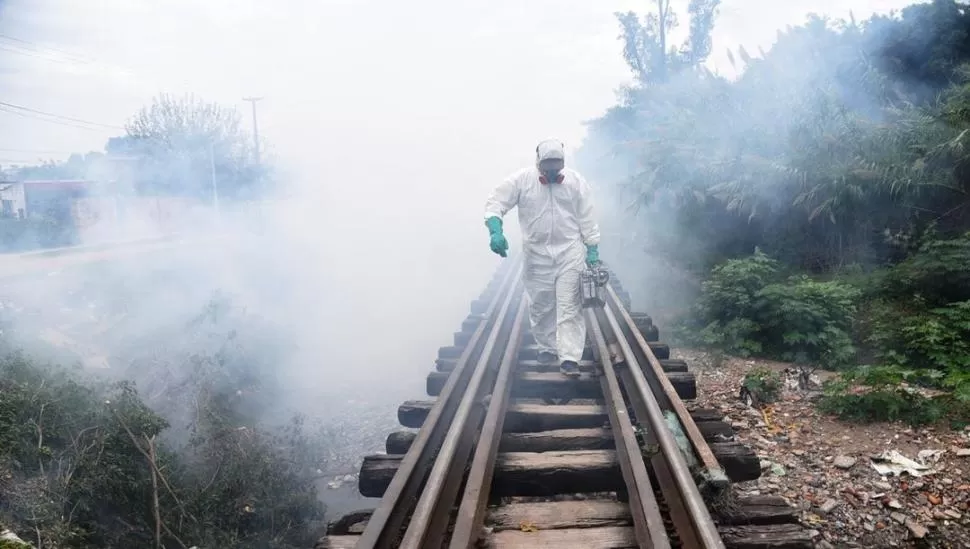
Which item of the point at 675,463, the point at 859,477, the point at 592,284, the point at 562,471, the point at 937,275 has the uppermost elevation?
the point at 592,284

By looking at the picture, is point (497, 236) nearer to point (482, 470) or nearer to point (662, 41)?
point (482, 470)

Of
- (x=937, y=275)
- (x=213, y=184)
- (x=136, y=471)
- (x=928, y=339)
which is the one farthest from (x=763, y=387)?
(x=213, y=184)

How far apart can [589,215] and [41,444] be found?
528 centimetres

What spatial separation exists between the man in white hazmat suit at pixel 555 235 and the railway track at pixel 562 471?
39 cm

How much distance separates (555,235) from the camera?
196 inches

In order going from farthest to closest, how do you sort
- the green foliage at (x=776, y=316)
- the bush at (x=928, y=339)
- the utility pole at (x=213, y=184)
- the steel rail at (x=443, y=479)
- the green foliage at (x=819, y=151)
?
the utility pole at (x=213, y=184) < the green foliage at (x=819, y=151) < the green foliage at (x=776, y=316) < the bush at (x=928, y=339) < the steel rail at (x=443, y=479)

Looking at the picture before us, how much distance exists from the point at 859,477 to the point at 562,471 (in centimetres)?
256

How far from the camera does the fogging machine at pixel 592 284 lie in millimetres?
4793

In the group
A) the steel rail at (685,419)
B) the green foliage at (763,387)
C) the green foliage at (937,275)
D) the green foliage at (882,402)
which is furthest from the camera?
the green foliage at (937,275)

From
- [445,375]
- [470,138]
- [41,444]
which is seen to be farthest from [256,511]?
[470,138]

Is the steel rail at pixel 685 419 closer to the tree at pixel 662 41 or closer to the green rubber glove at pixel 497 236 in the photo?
the green rubber glove at pixel 497 236

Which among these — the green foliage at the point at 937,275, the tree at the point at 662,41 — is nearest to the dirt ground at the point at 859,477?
the green foliage at the point at 937,275

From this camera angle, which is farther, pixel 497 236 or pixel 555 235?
pixel 555 235

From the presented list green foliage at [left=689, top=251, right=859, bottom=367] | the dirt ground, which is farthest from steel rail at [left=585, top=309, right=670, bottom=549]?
green foliage at [left=689, top=251, right=859, bottom=367]
